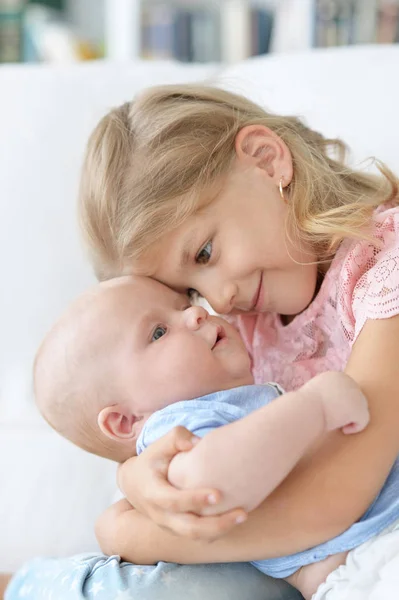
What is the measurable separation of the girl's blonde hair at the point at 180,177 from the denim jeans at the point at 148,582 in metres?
0.41

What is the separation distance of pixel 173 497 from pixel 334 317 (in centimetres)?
46

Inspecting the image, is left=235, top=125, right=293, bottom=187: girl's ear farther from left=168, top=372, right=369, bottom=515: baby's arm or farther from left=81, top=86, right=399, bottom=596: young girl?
left=168, top=372, right=369, bottom=515: baby's arm

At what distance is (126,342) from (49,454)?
512 mm

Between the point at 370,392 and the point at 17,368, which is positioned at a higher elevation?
the point at 370,392

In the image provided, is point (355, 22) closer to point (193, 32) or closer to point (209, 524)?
point (193, 32)

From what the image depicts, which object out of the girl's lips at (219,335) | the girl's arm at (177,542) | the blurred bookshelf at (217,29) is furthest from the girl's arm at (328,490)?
the blurred bookshelf at (217,29)

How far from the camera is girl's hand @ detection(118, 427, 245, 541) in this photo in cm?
77

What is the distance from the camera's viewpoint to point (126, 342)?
1009 mm

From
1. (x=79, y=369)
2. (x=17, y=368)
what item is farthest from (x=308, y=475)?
(x=17, y=368)

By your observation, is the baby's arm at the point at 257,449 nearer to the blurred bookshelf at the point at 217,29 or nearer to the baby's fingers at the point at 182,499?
the baby's fingers at the point at 182,499

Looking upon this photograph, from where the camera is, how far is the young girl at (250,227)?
3.28ft

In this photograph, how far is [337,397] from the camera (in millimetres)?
817

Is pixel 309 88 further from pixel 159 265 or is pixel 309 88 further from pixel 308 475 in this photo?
pixel 308 475

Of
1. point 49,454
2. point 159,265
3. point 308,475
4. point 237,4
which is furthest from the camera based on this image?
point 237,4
